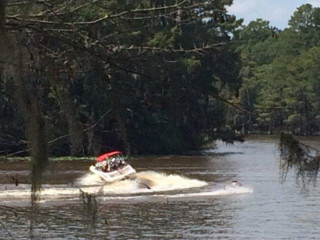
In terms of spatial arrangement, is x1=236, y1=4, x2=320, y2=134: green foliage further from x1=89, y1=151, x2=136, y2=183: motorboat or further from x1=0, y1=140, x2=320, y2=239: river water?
x1=89, y1=151, x2=136, y2=183: motorboat

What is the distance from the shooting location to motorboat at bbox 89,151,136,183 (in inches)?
1217

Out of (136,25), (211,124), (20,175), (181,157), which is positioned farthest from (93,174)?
(136,25)

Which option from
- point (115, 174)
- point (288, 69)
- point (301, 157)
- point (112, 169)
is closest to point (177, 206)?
point (115, 174)

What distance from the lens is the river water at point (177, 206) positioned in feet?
66.6

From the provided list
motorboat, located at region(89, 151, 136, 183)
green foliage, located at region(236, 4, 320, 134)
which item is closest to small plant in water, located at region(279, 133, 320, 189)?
motorboat, located at region(89, 151, 136, 183)

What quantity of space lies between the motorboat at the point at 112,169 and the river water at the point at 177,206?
1.20ft

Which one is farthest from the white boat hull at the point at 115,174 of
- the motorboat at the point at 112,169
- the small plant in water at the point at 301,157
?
the small plant in water at the point at 301,157

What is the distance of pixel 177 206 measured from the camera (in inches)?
1006

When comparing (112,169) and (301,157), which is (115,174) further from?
(301,157)

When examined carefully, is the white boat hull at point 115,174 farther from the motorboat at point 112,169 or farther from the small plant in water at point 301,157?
the small plant in water at point 301,157

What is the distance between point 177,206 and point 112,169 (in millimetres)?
6572

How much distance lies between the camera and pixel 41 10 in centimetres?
558

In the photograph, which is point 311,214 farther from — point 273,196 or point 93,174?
point 93,174

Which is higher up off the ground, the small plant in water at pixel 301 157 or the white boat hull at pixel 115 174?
the small plant in water at pixel 301 157
